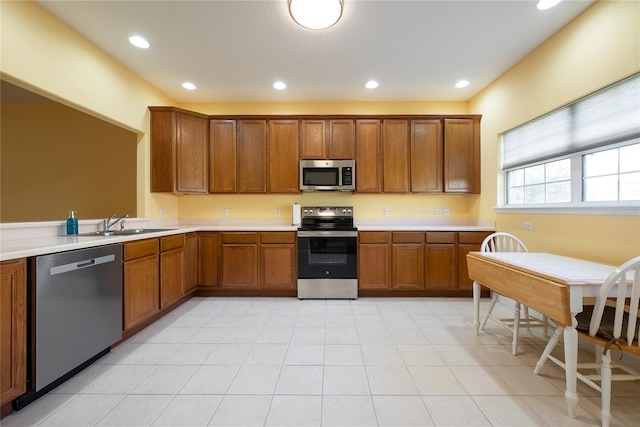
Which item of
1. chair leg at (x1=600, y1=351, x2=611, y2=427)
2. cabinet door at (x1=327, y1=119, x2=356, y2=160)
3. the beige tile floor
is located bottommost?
the beige tile floor

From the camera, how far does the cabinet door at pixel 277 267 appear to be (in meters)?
3.49

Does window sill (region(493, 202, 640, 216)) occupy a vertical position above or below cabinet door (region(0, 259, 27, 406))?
above

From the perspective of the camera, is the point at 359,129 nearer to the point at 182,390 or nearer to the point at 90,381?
the point at 182,390

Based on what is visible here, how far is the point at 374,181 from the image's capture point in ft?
12.3

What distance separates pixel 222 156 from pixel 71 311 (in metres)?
2.52

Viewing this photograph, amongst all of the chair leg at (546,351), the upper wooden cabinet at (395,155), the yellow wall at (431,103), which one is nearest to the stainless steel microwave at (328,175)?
the yellow wall at (431,103)

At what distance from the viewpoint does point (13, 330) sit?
144 centimetres

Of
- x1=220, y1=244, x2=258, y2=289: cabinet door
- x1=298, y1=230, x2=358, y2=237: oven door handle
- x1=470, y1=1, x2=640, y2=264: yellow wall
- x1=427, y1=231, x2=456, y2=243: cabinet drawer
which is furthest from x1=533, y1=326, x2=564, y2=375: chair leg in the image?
x1=220, y1=244, x2=258, y2=289: cabinet door

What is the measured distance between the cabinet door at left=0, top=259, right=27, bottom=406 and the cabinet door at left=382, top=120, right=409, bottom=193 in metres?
3.58

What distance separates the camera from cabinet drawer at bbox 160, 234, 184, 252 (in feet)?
9.18

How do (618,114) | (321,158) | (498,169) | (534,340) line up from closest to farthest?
1. (618,114)
2. (534,340)
3. (498,169)
4. (321,158)

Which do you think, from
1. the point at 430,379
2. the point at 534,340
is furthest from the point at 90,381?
the point at 534,340

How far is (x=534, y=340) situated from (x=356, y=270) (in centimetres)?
188

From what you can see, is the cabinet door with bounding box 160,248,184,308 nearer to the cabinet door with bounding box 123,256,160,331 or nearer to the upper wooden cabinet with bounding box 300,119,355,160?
the cabinet door with bounding box 123,256,160,331
